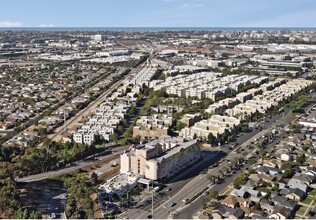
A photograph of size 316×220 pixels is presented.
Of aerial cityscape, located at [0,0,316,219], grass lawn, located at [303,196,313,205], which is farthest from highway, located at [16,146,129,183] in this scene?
grass lawn, located at [303,196,313,205]

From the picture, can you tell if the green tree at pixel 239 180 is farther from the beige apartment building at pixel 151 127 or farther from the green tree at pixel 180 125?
the green tree at pixel 180 125

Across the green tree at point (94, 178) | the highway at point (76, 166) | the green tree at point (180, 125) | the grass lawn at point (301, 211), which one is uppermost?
the green tree at point (180, 125)

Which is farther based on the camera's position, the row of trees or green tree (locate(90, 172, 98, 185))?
green tree (locate(90, 172, 98, 185))

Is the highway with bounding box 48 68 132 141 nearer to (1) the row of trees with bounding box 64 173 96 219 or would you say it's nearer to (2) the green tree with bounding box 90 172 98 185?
(2) the green tree with bounding box 90 172 98 185

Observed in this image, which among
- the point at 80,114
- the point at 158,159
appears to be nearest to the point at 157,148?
the point at 158,159

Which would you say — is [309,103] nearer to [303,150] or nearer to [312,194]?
[303,150]

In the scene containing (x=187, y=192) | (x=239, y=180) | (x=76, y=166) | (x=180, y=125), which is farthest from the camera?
(x=180, y=125)

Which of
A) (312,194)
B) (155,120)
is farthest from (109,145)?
(312,194)

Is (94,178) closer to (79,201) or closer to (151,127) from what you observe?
(79,201)

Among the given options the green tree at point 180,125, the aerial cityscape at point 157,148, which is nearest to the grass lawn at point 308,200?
the aerial cityscape at point 157,148
